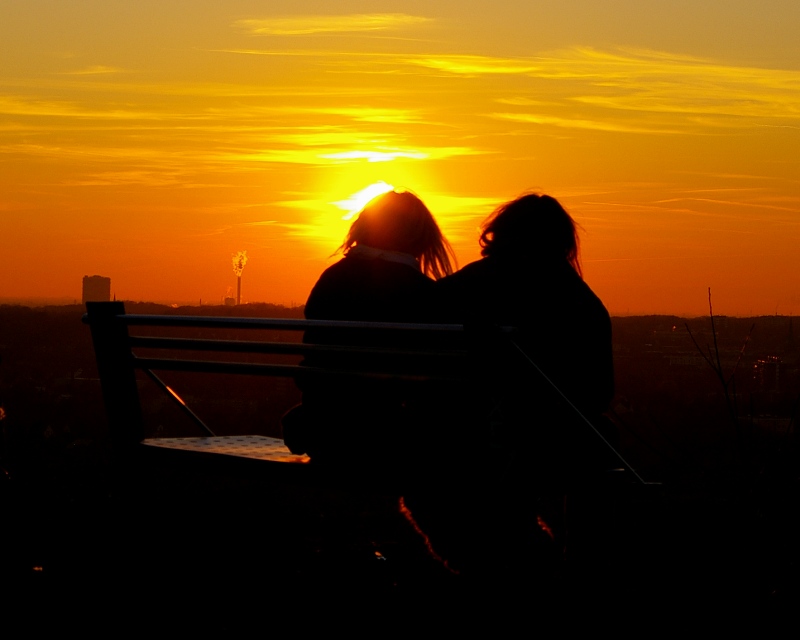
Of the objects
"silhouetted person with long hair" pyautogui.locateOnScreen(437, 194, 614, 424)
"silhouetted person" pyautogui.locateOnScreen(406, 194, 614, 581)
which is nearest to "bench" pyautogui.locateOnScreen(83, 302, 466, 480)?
"silhouetted person" pyautogui.locateOnScreen(406, 194, 614, 581)

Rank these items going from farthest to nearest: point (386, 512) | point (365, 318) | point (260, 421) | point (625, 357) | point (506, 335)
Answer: point (625, 357) < point (260, 421) < point (386, 512) < point (365, 318) < point (506, 335)

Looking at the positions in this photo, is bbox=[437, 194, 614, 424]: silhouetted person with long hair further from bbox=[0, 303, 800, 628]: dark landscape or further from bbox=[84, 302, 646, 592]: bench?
bbox=[84, 302, 646, 592]: bench

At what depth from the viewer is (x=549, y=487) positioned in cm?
376

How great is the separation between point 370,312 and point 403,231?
363mm

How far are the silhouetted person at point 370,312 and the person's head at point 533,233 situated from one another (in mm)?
230

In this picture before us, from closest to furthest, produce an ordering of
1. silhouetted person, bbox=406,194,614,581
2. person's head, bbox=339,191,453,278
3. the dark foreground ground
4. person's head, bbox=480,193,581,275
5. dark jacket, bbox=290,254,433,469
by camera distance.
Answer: silhouetted person, bbox=406,194,614,581, the dark foreground ground, dark jacket, bbox=290,254,433,469, person's head, bbox=339,191,453,278, person's head, bbox=480,193,581,275

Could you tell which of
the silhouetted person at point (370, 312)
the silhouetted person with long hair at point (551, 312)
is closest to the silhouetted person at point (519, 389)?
the silhouetted person with long hair at point (551, 312)

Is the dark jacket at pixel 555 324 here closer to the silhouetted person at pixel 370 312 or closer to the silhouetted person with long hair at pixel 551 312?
the silhouetted person with long hair at pixel 551 312

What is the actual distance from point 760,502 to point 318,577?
1.57 m

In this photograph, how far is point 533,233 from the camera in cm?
445

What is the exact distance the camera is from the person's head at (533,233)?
175 inches

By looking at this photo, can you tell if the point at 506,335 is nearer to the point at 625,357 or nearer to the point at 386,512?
the point at 386,512

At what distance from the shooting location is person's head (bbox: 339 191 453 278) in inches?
165

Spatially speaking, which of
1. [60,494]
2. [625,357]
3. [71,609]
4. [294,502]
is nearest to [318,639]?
[71,609]
